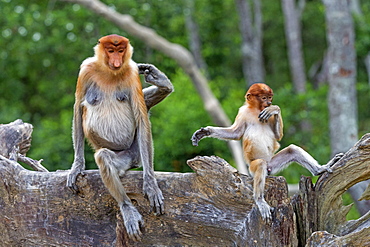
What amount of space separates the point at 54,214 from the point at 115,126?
79 cm

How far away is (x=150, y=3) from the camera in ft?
37.5

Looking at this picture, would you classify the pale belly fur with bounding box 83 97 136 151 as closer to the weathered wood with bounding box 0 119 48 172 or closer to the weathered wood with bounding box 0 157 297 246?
the weathered wood with bounding box 0 157 297 246

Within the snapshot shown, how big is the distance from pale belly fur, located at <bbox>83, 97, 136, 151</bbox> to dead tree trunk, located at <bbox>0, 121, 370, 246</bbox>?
0.83 feet

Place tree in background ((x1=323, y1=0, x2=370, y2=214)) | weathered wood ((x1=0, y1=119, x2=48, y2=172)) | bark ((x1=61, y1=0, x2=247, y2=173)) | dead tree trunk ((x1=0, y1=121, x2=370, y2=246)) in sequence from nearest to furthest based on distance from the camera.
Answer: dead tree trunk ((x1=0, y1=121, x2=370, y2=246))
weathered wood ((x1=0, y1=119, x2=48, y2=172))
tree in background ((x1=323, y1=0, x2=370, y2=214))
bark ((x1=61, y1=0, x2=247, y2=173))

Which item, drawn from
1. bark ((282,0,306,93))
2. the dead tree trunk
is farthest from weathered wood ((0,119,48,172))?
bark ((282,0,306,93))

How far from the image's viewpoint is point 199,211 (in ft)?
11.4

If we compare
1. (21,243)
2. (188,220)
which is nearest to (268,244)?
(188,220)

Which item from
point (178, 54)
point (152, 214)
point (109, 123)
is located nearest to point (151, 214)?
point (152, 214)

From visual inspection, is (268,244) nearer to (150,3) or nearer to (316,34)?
(150,3)

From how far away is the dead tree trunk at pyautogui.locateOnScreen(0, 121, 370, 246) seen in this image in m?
3.26

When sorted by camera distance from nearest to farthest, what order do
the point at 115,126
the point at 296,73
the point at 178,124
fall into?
the point at 115,126, the point at 178,124, the point at 296,73

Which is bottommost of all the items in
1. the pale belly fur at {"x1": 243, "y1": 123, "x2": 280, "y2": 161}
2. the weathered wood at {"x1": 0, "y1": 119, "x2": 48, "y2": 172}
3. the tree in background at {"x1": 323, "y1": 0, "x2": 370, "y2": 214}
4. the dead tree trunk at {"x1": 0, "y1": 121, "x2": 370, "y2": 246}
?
the dead tree trunk at {"x1": 0, "y1": 121, "x2": 370, "y2": 246}

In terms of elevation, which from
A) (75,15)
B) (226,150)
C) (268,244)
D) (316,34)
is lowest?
(268,244)

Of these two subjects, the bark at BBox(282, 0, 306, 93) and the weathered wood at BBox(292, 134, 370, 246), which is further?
the bark at BBox(282, 0, 306, 93)
